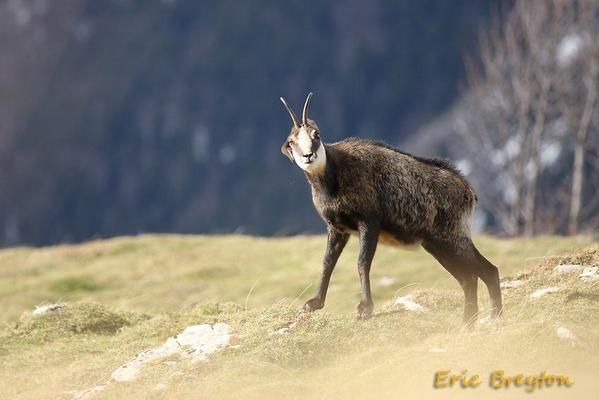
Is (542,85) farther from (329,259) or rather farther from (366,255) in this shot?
(366,255)

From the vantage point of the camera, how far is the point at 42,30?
158m

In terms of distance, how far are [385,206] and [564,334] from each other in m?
2.84

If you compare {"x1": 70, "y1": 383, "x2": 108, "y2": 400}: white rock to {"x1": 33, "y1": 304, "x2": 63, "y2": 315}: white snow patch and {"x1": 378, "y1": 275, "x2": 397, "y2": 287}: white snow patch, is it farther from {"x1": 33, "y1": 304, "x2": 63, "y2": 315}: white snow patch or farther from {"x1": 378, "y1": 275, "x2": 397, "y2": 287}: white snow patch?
{"x1": 378, "y1": 275, "x2": 397, "y2": 287}: white snow patch

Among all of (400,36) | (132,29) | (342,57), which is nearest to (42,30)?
(132,29)

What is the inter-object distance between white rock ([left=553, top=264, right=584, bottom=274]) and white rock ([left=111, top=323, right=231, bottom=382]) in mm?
4757

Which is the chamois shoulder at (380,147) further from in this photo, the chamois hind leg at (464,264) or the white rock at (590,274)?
the white rock at (590,274)

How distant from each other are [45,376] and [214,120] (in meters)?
143

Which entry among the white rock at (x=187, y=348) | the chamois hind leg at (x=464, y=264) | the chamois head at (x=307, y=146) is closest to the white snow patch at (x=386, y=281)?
the chamois hind leg at (x=464, y=264)

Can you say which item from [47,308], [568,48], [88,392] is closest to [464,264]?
[88,392]

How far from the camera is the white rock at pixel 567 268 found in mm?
13340

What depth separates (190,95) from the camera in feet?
524

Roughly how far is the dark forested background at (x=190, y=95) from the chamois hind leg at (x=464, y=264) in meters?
123

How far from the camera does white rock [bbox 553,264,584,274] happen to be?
1334 cm

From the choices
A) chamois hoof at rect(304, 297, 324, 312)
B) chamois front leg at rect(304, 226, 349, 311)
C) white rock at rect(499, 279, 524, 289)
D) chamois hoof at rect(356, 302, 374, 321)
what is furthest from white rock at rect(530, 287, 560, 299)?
chamois hoof at rect(304, 297, 324, 312)
